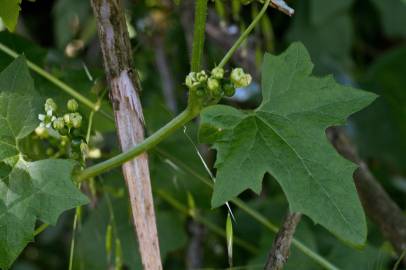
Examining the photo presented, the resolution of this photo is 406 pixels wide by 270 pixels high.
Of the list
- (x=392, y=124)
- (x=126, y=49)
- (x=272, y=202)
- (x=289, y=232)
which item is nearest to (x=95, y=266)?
(x=272, y=202)

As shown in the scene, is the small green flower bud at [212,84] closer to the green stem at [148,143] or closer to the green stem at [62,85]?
the green stem at [148,143]

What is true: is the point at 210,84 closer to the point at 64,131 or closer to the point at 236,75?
the point at 236,75

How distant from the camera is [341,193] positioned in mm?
1169

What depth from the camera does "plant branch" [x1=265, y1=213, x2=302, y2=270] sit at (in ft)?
4.42

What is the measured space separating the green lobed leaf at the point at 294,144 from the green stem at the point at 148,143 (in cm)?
3

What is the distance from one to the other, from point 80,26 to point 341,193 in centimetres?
167

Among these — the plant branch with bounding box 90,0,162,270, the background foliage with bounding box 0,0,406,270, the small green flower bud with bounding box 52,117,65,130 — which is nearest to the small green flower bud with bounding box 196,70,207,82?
the plant branch with bounding box 90,0,162,270

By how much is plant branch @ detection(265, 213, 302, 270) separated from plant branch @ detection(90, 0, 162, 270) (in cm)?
24

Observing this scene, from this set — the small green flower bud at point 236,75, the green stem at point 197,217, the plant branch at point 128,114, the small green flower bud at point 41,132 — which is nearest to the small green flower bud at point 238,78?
the small green flower bud at point 236,75

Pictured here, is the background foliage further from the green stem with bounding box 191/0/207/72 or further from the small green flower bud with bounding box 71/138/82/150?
the green stem with bounding box 191/0/207/72

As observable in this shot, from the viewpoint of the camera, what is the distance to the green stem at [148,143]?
1154mm

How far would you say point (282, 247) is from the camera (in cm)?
136

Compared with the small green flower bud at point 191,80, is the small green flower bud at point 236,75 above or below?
below

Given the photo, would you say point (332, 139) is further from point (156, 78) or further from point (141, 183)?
point (156, 78)
